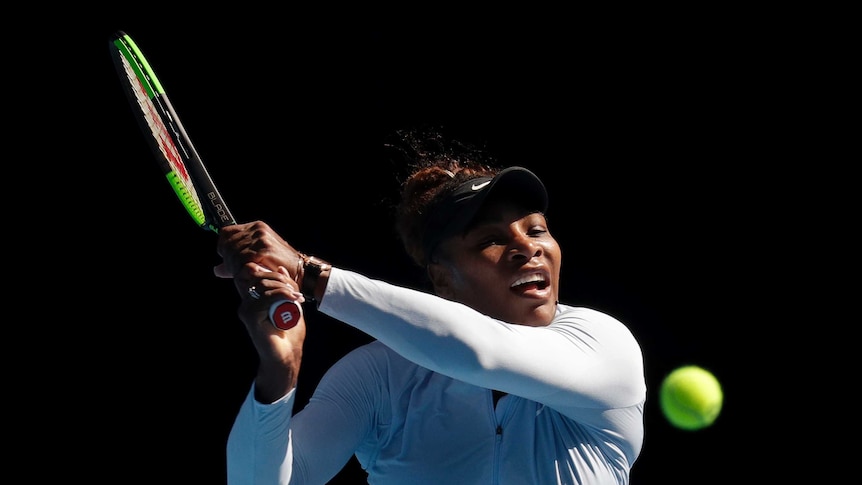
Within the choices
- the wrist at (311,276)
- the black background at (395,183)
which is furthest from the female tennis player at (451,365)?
the black background at (395,183)

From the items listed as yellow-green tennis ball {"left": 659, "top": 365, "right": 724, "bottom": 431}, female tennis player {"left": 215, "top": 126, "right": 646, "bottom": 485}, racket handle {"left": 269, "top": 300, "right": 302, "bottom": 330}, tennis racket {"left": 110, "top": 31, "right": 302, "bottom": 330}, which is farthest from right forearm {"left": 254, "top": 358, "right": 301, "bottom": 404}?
yellow-green tennis ball {"left": 659, "top": 365, "right": 724, "bottom": 431}

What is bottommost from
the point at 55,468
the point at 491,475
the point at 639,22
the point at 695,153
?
the point at 55,468

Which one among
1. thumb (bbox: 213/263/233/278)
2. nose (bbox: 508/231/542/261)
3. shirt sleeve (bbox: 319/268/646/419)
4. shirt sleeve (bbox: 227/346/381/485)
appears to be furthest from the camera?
nose (bbox: 508/231/542/261)

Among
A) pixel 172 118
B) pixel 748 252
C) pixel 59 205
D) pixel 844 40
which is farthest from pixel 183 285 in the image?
pixel 844 40

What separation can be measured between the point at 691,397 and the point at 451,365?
2.19 m

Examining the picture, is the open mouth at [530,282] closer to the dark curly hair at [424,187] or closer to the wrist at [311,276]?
the dark curly hair at [424,187]

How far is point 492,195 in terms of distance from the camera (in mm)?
2502

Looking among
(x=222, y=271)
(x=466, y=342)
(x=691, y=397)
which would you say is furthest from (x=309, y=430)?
(x=691, y=397)

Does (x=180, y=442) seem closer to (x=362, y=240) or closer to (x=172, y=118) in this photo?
A: (x=362, y=240)

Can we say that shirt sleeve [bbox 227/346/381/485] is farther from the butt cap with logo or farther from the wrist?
the butt cap with logo

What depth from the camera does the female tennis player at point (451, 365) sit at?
1875 mm

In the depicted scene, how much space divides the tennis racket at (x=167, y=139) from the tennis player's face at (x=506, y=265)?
0.55m

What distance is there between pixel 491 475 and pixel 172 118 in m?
1.06

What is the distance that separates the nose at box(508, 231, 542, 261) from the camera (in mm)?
2408
